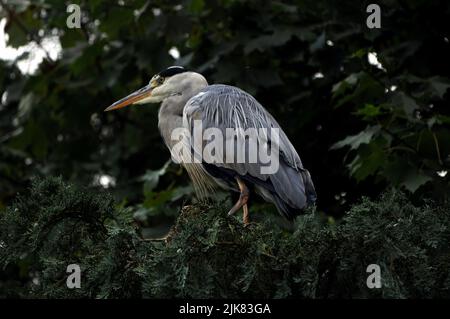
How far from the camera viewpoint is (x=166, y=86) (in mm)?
6168

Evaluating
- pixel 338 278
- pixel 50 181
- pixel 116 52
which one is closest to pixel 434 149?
pixel 338 278

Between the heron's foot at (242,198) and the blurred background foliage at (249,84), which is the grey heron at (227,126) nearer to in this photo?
the heron's foot at (242,198)

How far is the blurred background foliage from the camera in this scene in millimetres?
5188

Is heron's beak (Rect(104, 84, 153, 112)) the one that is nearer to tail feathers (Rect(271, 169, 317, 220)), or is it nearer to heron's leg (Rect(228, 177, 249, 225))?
heron's leg (Rect(228, 177, 249, 225))

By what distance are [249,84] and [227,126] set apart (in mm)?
564

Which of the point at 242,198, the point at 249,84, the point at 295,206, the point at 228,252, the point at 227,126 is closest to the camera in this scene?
the point at 228,252

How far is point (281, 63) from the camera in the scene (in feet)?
21.3

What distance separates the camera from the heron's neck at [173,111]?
6082 mm

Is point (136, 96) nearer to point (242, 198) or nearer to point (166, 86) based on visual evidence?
point (166, 86)

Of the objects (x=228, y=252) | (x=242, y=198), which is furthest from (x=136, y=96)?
(x=228, y=252)

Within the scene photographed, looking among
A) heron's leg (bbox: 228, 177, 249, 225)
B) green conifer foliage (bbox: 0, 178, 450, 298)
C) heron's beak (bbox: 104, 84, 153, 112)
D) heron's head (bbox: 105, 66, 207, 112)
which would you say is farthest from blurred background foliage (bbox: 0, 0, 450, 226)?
green conifer foliage (bbox: 0, 178, 450, 298)

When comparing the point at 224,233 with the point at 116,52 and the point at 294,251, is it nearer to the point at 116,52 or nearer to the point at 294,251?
the point at 294,251
